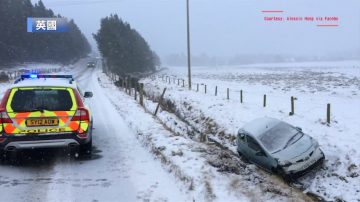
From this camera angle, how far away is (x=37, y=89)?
7863 mm

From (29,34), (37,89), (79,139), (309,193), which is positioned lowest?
(309,193)

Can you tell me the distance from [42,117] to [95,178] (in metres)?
1.52

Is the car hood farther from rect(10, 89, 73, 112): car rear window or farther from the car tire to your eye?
rect(10, 89, 73, 112): car rear window

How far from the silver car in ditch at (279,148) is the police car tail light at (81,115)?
549cm

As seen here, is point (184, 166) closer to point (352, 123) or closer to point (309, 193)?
point (309, 193)

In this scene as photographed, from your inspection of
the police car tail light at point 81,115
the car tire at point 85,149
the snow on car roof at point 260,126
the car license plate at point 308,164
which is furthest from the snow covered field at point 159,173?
the snow on car roof at point 260,126

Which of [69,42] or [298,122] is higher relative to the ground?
[69,42]

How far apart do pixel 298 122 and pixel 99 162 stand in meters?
11.0

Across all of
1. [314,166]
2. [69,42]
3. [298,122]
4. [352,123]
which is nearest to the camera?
[314,166]

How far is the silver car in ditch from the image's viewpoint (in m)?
11.0

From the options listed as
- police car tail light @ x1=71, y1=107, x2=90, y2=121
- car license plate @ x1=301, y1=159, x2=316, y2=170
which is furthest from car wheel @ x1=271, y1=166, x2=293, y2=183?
police car tail light @ x1=71, y1=107, x2=90, y2=121

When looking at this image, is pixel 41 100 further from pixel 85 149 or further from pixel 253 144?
pixel 253 144

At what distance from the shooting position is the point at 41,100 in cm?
779

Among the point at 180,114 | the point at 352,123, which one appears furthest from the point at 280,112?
the point at 180,114
